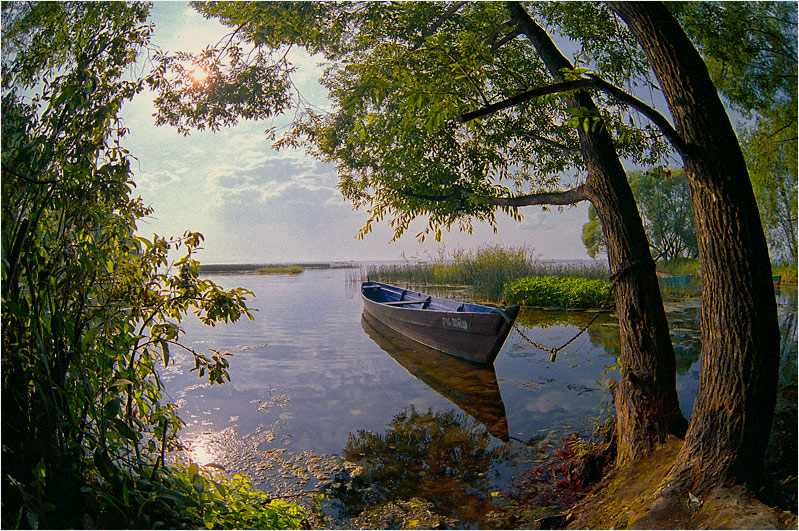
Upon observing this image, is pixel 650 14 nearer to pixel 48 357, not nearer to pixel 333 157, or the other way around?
pixel 48 357

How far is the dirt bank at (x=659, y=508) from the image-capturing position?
83.8 inches

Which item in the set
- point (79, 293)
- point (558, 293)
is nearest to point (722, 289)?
point (79, 293)

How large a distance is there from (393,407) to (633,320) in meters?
2.95

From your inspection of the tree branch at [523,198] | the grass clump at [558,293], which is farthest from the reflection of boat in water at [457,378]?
the grass clump at [558,293]

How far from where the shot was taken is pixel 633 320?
3.19 m

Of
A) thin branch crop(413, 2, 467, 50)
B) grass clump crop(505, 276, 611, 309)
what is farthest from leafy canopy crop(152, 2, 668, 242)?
grass clump crop(505, 276, 611, 309)

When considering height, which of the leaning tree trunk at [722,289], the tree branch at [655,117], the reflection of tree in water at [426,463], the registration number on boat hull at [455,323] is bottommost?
the reflection of tree in water at [426,463]

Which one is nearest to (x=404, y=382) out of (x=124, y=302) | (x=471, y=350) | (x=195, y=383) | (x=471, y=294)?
(x=471, y=350)

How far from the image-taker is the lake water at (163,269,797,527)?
3.78m

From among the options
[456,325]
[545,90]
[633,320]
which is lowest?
[456,325]

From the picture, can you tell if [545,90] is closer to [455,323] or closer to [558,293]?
[455,323]

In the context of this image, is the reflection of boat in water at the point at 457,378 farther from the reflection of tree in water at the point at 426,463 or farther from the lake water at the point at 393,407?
the reflection of tree in water at the point at 426,463

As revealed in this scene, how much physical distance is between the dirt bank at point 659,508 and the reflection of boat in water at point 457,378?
1566mm

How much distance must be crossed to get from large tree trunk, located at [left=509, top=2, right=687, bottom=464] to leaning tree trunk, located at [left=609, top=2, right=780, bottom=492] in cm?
57
